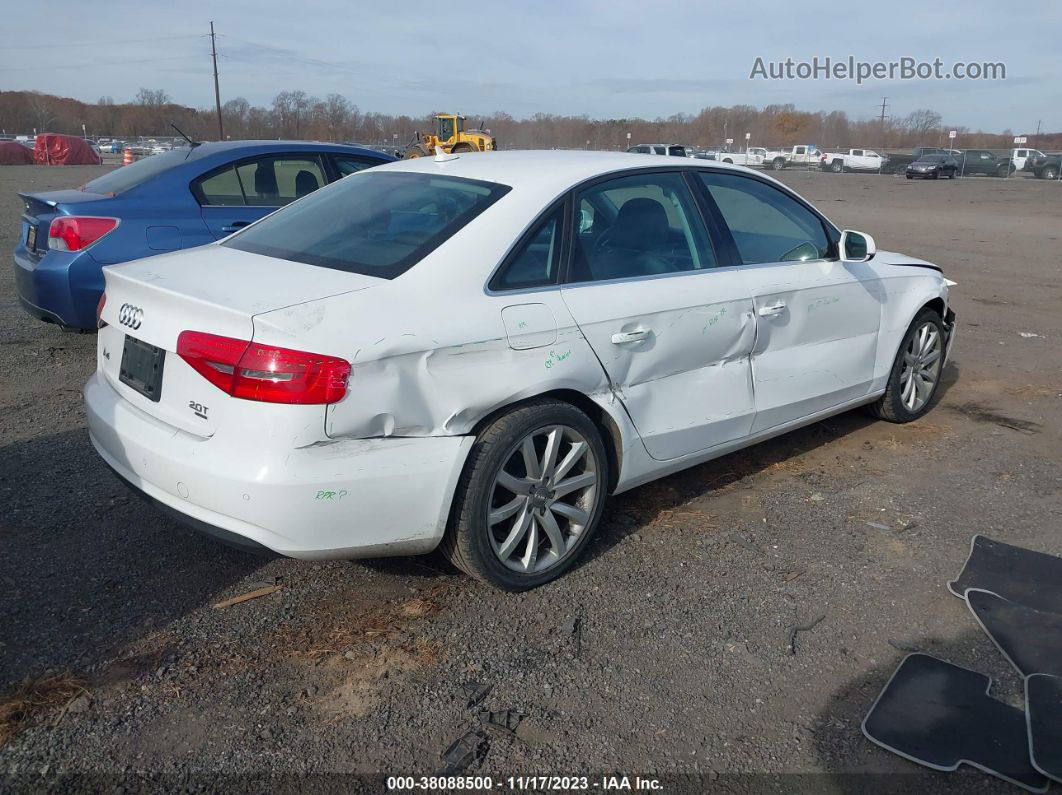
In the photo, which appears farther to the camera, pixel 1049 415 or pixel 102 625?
pixel 1049 415

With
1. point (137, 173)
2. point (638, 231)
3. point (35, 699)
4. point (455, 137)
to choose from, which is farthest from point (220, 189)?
point (455, 137)

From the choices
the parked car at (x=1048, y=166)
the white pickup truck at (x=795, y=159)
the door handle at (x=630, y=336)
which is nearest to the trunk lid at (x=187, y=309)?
the door handle at (x=630, y=336)

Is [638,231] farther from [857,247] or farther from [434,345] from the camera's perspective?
[857,247]

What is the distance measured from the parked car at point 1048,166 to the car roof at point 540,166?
46.8 metres

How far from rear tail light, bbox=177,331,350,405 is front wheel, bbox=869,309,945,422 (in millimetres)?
3752

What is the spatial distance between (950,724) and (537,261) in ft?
6.94

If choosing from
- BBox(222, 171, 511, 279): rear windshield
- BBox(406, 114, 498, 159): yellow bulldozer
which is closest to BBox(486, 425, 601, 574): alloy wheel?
BBox(222, 171, 511, 279): rear windshield

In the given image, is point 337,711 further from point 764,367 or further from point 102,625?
point 764,367

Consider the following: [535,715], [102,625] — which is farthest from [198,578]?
[535,715]

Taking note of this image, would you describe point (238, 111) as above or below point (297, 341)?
above

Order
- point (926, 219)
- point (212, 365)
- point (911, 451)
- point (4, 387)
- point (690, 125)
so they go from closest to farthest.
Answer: point (212, 365) → point (911, 451) → point (4, 387) → point (926, 219) → point (690, 125)

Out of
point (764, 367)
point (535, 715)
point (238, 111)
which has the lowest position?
point (535, 715)

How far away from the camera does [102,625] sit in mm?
3143

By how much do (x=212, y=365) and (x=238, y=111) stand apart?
86.3 meters
